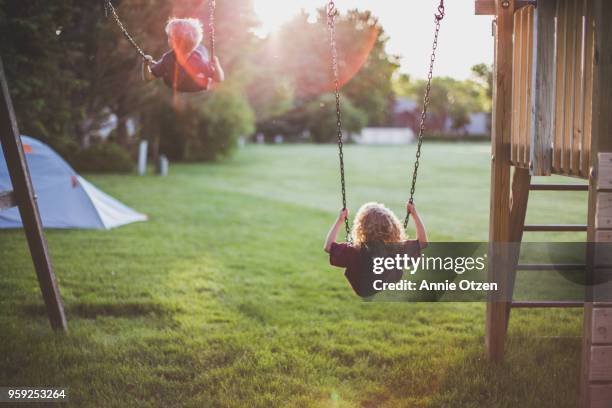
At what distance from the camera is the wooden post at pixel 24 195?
4445 millimetres

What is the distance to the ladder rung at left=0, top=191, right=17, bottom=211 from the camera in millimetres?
4481

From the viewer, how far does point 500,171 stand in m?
4.28

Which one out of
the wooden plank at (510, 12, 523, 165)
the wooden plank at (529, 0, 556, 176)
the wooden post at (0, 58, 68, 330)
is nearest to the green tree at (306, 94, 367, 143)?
the wooden post at (0, 58, 68, 330)

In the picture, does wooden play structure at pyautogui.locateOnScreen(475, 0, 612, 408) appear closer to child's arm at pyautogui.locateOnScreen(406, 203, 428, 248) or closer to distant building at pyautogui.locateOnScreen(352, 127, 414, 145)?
child's arm at pyautogui.locateOnScreen(406, 203, 428, 248)

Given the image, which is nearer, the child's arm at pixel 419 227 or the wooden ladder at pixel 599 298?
the wooden ladder at pixel 599 298

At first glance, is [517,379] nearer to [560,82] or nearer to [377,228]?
[377,228]

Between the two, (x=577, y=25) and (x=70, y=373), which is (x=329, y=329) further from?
(x=577, y=25)

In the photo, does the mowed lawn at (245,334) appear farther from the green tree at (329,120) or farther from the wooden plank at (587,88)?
the green tree at (329,120)

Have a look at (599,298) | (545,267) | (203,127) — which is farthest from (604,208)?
(203,127)

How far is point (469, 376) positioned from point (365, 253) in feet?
3.92

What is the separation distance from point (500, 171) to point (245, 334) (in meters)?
2.57

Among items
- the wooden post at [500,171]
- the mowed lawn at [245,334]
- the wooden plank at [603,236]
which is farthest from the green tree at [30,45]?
the wooden plank at [603,236]

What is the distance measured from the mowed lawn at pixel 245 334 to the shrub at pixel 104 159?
11.2 metres

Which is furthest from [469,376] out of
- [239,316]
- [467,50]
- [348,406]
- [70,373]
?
[467,50]
